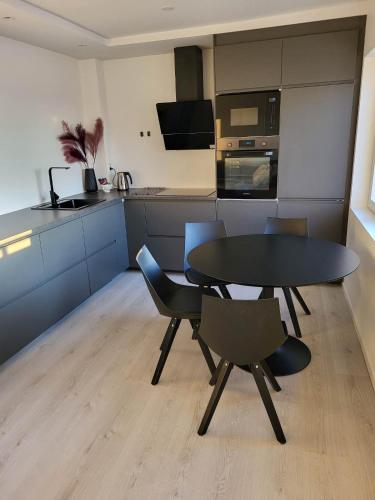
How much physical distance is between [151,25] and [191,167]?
152 cm

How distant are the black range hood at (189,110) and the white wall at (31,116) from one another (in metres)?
1.12

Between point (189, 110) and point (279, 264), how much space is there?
2.42 metres

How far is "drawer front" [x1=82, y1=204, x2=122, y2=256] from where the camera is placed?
11.1 feet

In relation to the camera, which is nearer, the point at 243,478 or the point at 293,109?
the point at 243,478

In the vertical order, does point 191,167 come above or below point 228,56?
below

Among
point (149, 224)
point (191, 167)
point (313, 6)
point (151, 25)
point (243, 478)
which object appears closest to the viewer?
point (243, 478)

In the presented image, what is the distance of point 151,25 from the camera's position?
328 centimetres

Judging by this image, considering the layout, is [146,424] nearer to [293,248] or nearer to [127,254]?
[293,248]

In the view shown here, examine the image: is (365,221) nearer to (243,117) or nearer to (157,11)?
(243,117)

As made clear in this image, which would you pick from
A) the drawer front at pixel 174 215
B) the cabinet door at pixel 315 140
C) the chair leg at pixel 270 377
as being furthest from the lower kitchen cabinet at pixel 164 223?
the chair leg at pixel 270 377

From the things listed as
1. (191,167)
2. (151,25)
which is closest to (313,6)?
(151,25)

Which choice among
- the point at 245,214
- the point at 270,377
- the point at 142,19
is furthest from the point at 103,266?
the point at 142,19

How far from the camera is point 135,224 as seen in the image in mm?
4090

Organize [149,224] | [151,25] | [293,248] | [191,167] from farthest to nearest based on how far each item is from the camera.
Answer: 1. [191,167]
2. [149,224]
3. [151,25]
4. [293,248]
